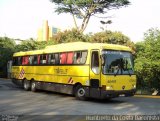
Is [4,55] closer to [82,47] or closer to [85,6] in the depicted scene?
[85,6]

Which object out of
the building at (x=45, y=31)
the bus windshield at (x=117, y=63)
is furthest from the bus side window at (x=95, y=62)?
the building at (x=45, y=31)

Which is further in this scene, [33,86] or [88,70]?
[33,86]

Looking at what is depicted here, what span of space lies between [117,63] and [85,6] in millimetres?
24017

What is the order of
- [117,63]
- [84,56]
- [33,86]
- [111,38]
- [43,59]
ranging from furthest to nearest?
[111,38] → [33,86] → [43,59] → [84,56] → [117,63]

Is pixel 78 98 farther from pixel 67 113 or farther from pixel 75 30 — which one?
pixel 75 30

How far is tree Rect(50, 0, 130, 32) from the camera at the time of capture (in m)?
40.2

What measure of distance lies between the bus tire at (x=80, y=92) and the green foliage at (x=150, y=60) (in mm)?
7688

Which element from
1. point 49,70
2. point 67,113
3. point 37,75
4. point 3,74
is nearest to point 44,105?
point 67,113

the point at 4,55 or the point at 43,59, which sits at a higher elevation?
the point at 4,55

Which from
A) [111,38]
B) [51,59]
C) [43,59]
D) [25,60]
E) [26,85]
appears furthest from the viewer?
[111,38]

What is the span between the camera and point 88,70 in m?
17.9

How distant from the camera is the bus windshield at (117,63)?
16981 mm

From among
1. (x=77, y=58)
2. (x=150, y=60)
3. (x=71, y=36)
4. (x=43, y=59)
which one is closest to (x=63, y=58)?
(x=77, y=58)

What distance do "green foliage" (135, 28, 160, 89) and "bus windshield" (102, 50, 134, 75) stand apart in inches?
267
